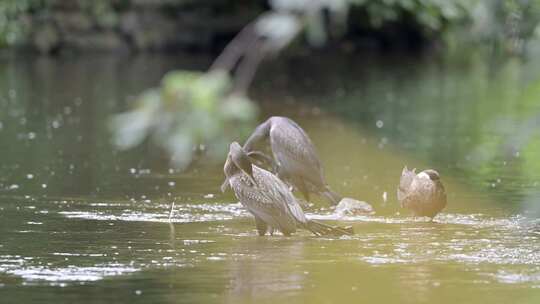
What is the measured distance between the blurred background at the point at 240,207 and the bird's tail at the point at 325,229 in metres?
0.11

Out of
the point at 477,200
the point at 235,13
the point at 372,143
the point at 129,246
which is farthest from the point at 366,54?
the point at 129,246

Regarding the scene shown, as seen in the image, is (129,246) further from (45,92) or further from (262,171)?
(45,92)

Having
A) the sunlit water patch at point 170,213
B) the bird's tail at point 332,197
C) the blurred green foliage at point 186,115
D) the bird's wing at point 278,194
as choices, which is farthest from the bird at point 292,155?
the blurred green foliage at point 186,115

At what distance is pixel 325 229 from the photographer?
10688 millimetres

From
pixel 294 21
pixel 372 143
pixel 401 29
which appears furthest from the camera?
pixel 401 29

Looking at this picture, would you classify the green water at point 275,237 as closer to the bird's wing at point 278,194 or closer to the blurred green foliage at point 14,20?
the bird's wing at point 278,194

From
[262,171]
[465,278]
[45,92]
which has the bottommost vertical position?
[465,278]

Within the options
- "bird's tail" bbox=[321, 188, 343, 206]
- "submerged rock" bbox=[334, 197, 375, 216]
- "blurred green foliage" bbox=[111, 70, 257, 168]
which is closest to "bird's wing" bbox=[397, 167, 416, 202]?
"submerged rock" bbox=[334, 197, 375, 216]

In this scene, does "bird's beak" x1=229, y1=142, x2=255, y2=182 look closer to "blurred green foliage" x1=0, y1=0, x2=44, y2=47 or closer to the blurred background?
the blurred background

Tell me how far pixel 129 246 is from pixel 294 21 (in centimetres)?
621

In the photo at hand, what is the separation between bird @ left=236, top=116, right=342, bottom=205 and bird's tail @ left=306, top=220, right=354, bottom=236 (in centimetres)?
143

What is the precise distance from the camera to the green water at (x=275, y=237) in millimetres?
8656

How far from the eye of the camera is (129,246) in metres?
10.3

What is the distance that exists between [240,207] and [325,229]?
201cm
